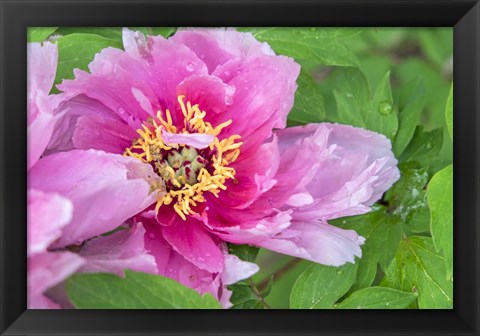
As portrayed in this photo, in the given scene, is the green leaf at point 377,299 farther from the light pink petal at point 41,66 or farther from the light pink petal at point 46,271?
the light pink petal at point 41,66

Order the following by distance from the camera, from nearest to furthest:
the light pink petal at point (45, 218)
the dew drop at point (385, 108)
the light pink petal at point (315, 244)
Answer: the light pink petal at point (45, 218), the light pink petal at point (315, 244), the dew drop at point (385, 108)

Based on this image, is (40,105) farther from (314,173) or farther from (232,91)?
(314,173)

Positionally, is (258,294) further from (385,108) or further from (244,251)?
(385,108)

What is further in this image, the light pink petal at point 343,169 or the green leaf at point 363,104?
the green leaf at point 363,104

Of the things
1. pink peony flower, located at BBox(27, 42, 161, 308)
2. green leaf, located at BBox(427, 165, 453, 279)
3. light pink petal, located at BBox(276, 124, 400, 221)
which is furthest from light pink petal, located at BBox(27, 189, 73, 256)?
green leaf, located at BBox(427, 165, 453, 279)

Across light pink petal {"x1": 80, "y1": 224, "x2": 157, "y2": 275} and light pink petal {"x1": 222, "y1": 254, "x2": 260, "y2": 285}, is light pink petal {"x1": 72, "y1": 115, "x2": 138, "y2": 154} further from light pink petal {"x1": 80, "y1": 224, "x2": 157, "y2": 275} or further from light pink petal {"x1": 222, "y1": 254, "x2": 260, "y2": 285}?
light pink petal {"x1": 222, "y1": 254, "x2": 260, "y2": 285}

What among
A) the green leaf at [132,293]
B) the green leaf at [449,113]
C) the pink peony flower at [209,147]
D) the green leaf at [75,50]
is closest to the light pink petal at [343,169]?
the pink peony flower at [209,147]

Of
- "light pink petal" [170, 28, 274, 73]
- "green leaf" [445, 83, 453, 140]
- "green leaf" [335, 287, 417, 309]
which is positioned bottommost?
"green leaf" [335, 287, 417, 309]
